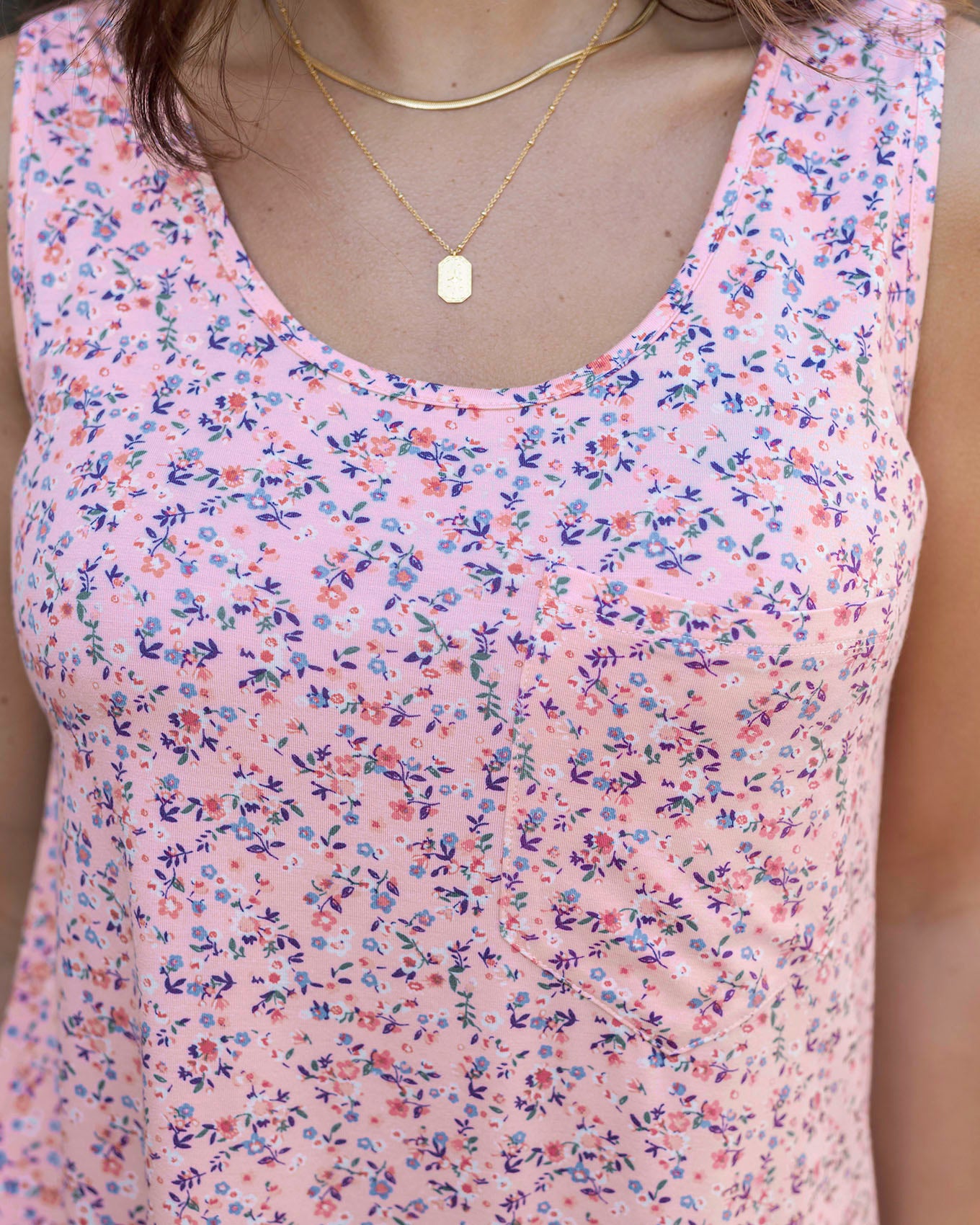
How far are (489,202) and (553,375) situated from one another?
0.67 feet

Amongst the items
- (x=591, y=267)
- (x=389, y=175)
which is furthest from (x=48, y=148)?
(x=591, y=267)

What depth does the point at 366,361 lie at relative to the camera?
93cm

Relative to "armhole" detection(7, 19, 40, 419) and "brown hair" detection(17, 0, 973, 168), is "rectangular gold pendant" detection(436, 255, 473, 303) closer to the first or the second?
"brown hair" detection(17, 0, 973, 168)

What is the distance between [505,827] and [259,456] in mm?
345

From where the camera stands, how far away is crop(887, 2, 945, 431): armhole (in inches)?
34.6

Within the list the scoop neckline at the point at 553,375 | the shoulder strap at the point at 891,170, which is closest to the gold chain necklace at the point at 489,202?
the scoop neckline at the point at 553,375

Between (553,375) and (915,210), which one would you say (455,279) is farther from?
(915,210)

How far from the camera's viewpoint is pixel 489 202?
99cm

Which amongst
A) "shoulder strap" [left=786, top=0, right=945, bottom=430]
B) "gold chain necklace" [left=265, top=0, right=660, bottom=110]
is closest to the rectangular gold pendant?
"gold chain necklace" [left=265, top=0, right=660, bottom=110]

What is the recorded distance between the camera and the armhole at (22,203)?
975 millimetres

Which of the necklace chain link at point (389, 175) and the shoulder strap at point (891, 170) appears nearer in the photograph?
the shoulder strap at point (891, 170)

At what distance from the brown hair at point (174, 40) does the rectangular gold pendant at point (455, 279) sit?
9.4 inches

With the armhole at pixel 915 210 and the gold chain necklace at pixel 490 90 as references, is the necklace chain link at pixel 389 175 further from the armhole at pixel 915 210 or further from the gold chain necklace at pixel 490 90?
the armhole at pixel 915 210

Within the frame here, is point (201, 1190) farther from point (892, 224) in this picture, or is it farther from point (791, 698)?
point (892, 224)
